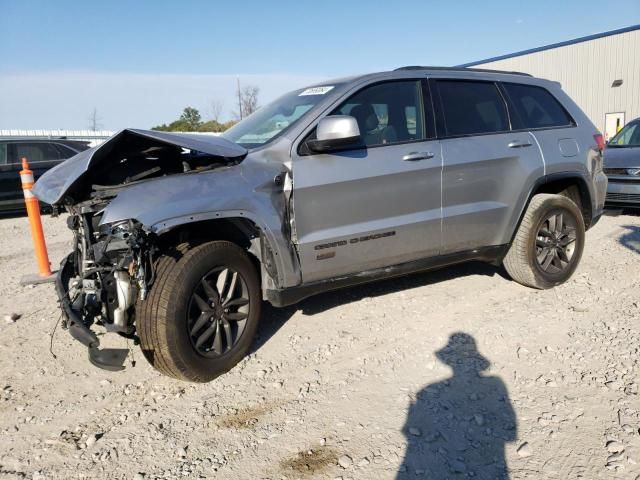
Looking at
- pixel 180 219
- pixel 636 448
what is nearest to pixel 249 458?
pixel 180 219

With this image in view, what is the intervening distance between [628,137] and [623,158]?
139cm

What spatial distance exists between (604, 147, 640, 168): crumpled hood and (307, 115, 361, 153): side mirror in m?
6.68

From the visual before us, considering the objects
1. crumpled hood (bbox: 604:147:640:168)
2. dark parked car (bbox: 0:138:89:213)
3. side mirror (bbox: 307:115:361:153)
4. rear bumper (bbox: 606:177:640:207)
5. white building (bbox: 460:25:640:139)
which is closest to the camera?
side mirror (bbox: 307:115:361:153)

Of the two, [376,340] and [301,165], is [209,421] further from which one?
[301,165]

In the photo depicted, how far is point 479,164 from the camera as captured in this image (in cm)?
407

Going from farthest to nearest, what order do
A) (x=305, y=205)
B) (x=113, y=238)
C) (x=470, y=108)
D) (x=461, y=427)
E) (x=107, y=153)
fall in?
(x=470, y=108), (x=305, y=205), (x=107, y=153), (x=113, y=238), (x=461, y=427)

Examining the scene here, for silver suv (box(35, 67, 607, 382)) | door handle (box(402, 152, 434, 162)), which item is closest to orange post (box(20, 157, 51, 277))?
silver suv (box(35, 67, 607, 382))

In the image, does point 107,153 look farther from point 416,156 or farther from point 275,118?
point 416,156

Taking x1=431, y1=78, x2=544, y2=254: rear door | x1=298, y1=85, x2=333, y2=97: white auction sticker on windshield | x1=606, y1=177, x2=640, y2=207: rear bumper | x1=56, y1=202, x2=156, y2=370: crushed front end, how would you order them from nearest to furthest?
x1=56, y1=202, x2=156, y2=370: crushed front end < x1=298, y1=85, x2=333, y2=97: white auction sticker on windshield < x1=431, y1=78, x2=544, y2=254: rear door < x1=606, y1=177, x2=640, y2=207: rear bumper

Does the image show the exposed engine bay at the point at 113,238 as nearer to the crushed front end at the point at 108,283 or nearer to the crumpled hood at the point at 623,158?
the crushed front end at the point at 108,283

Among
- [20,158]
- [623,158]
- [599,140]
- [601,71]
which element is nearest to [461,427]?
[599,140]

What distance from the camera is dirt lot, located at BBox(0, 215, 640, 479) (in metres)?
2.45

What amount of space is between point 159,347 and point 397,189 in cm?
196

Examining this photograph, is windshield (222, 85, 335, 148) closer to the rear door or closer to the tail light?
the rear door
